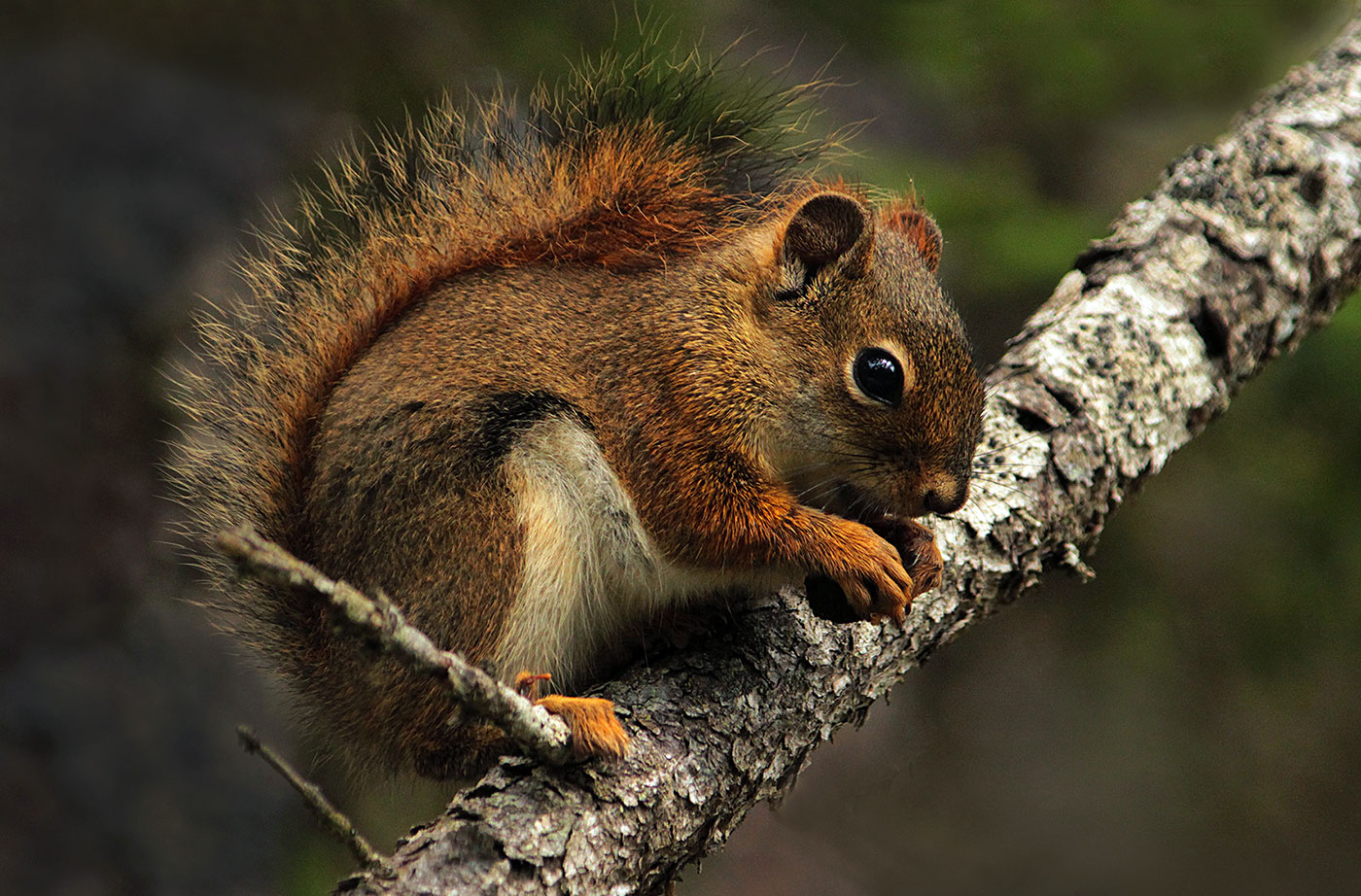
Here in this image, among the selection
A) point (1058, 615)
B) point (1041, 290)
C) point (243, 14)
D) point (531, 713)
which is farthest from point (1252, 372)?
point (243, 14)

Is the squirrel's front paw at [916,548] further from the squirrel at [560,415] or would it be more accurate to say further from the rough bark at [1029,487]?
the rough bark at [1029,487]

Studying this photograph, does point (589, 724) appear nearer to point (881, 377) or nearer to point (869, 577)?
point (869, 577)

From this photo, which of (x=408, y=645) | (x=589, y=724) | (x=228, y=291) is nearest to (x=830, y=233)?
(x=589, y=724)

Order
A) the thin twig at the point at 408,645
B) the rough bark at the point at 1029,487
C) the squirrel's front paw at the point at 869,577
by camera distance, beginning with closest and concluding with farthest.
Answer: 1. the thin twig at the point at 408,645
2. the rough bark at the point at 1029,487
3. the squirrel's front paw at the point at 869,577

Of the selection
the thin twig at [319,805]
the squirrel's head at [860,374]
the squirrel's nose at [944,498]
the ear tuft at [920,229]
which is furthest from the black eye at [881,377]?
the thin twig at [319,805]

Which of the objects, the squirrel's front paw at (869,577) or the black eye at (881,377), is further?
the black eye at (881,377)
